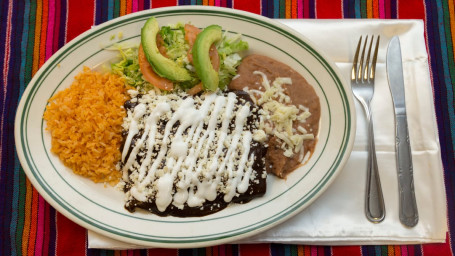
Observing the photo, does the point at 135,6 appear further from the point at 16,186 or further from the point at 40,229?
the point at 40,229

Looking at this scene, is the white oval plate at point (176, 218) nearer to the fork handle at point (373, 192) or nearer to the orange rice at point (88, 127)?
the orange rice at point (88, 127)

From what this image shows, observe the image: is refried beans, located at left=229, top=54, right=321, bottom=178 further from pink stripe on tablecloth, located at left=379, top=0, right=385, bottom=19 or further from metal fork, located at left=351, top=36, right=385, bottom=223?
pink stripe on tablecloth, located at left=379, top=0, right=385, bottom=19

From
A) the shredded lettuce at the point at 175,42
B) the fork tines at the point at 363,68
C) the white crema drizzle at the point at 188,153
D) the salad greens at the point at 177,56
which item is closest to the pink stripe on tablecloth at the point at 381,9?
the fork tines at the point at 363,68

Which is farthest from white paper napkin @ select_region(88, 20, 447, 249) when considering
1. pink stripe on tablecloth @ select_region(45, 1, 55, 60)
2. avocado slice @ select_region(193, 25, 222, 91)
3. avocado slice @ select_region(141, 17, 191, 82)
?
pink stripe on tablecloth @ select_region(45, 1, 55, 60)

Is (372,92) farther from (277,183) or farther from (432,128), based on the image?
(277,183)

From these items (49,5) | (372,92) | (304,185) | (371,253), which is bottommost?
(371,253)

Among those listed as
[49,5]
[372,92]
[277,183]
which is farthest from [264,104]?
[49,5]
